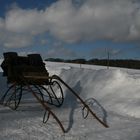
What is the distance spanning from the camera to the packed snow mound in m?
9.93

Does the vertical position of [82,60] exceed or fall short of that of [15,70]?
it falls short

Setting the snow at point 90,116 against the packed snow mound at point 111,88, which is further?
the packed snow mound at point 111,88

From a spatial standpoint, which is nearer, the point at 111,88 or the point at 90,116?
the point at 90,116

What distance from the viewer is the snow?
7227 mm

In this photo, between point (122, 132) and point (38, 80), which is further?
point (38, 80)

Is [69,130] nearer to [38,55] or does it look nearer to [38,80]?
[38,80]

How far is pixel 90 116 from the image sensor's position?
9.06 m

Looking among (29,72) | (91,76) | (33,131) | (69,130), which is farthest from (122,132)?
(91,76)

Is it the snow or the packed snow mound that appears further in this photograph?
the packed snow mound

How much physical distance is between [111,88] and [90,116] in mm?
2873

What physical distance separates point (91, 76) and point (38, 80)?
3.99 meters

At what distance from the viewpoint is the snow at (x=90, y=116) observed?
723 cm

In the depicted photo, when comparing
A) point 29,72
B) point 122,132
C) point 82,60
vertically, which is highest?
point 29,72

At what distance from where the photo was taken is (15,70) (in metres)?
9.61
